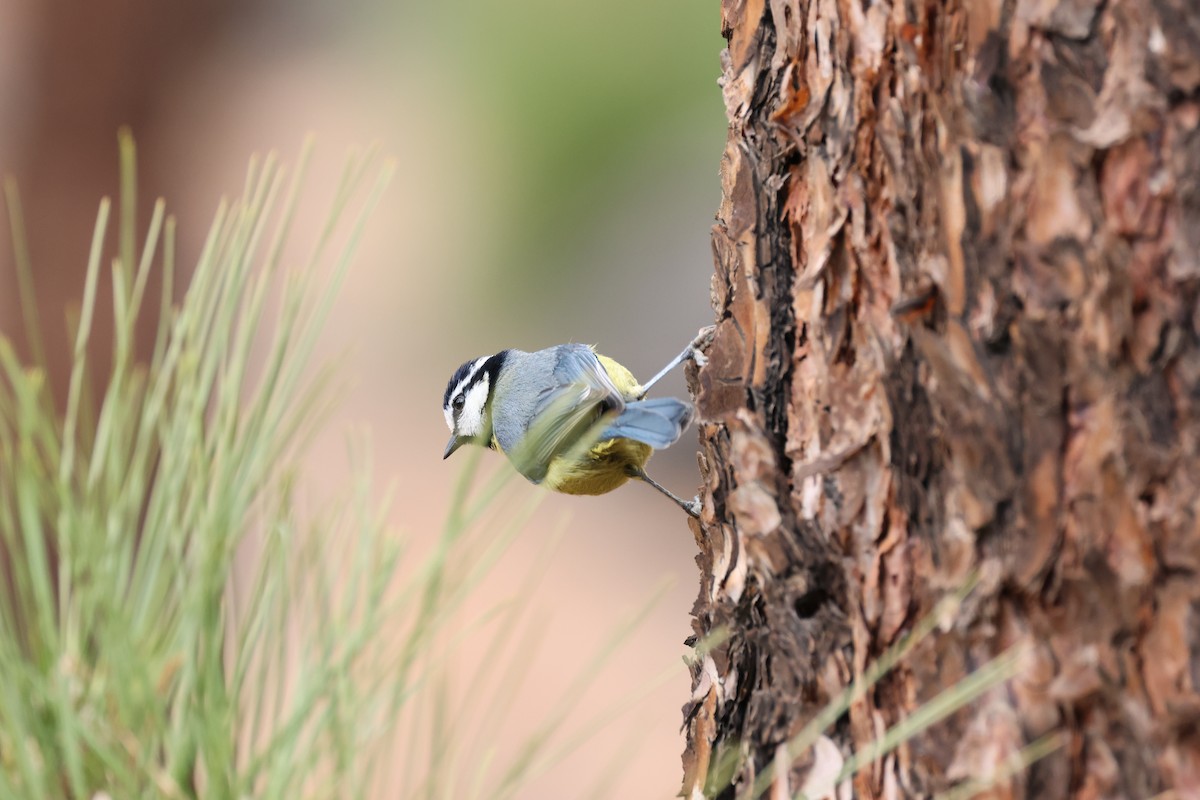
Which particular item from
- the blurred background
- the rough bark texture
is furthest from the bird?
the blurred background

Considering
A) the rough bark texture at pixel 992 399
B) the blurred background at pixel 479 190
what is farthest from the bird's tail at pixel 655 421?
the blurred background at pixel 479 190

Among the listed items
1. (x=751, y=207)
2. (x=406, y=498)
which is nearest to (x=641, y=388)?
(x=751, y=207)

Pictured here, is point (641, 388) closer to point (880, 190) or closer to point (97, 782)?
point (880, 190)

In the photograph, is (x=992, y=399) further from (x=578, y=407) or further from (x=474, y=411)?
(x=474, y=411)

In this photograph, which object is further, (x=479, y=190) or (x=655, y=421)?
(x=479, y=190)

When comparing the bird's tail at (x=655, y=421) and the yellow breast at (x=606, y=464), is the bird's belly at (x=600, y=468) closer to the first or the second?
the yellow breast at (x=606, y=464)

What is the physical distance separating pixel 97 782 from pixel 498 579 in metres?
2.66

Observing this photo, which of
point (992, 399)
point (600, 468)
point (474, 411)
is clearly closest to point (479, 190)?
point (474, 411)

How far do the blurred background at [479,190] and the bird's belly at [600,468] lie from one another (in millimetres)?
913

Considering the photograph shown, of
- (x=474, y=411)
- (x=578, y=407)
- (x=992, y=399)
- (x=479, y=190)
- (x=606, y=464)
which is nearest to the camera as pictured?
(x=992, y=399)

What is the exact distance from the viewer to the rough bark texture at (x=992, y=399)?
18.6 inches

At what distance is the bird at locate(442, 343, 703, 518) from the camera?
131 centimetres

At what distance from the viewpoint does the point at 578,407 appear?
3.92ft

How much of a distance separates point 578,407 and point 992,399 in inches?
28.1
